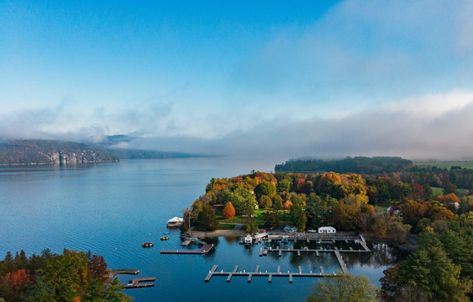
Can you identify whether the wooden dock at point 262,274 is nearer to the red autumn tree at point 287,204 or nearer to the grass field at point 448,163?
the red autumn tree at point 287,204

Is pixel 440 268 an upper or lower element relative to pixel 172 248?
upper

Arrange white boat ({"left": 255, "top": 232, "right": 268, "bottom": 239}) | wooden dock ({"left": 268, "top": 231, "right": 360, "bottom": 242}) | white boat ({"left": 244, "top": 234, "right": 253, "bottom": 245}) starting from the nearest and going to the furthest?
white boat ({"left": 244, "top": 234, "right": 253, "bottom": 245})
wooden dock ({"left": 268, "top": 231, "right": 360, "bottom": 242})
white boat ({"left": 255, "top": 232, "right": 268, "bottom": 239})

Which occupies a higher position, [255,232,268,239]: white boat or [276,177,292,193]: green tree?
[276,177,292,193]: green tree

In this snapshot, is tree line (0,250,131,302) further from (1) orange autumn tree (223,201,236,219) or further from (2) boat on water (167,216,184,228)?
(1) orange autumn tree (223,201,236,219)

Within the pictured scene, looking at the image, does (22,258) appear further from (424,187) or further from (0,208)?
(424,187)

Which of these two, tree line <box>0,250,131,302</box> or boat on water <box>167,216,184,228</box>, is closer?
tree line <box>0,250,131,302</box>

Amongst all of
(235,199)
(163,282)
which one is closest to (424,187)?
(235,199)

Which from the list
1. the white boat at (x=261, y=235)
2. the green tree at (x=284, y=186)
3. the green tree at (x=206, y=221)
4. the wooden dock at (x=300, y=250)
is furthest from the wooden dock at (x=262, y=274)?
the green tree at (x=284, y=186)

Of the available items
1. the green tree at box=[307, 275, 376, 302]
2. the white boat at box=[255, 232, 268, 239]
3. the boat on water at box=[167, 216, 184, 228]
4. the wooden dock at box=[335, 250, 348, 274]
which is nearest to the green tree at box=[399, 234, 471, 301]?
the green tree at box=[307, 275, 376, 302]
